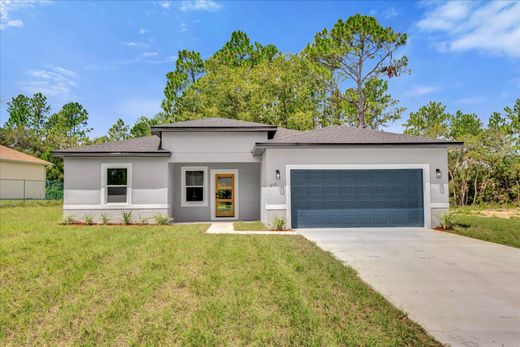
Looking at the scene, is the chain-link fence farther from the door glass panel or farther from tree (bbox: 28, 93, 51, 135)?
tree (bbox: 28, 93, 51, 135)

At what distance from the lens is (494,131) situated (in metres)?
22.3

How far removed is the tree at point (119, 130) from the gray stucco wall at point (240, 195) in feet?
112

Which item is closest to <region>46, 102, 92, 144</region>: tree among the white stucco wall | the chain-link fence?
the chain-link fence

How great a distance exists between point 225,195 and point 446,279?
1052 centimetres

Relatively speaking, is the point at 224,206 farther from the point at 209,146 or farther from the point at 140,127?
the point at 140,127

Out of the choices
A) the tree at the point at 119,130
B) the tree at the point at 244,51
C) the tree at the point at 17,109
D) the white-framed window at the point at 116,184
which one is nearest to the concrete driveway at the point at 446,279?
the white-framed window at the point at 116,184

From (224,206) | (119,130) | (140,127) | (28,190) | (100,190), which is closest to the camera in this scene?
(100,190)

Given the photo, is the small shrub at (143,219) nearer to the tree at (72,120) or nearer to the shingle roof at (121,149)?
the shingle roof at (121,149)

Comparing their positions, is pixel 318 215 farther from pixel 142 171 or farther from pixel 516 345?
pixel 516 345

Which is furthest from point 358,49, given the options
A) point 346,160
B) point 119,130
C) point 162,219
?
point 119,130

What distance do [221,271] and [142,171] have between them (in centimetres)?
866

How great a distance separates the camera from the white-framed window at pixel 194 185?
14.5 m

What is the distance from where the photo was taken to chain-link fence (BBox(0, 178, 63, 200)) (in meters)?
24.1

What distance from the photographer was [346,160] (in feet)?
39.4
